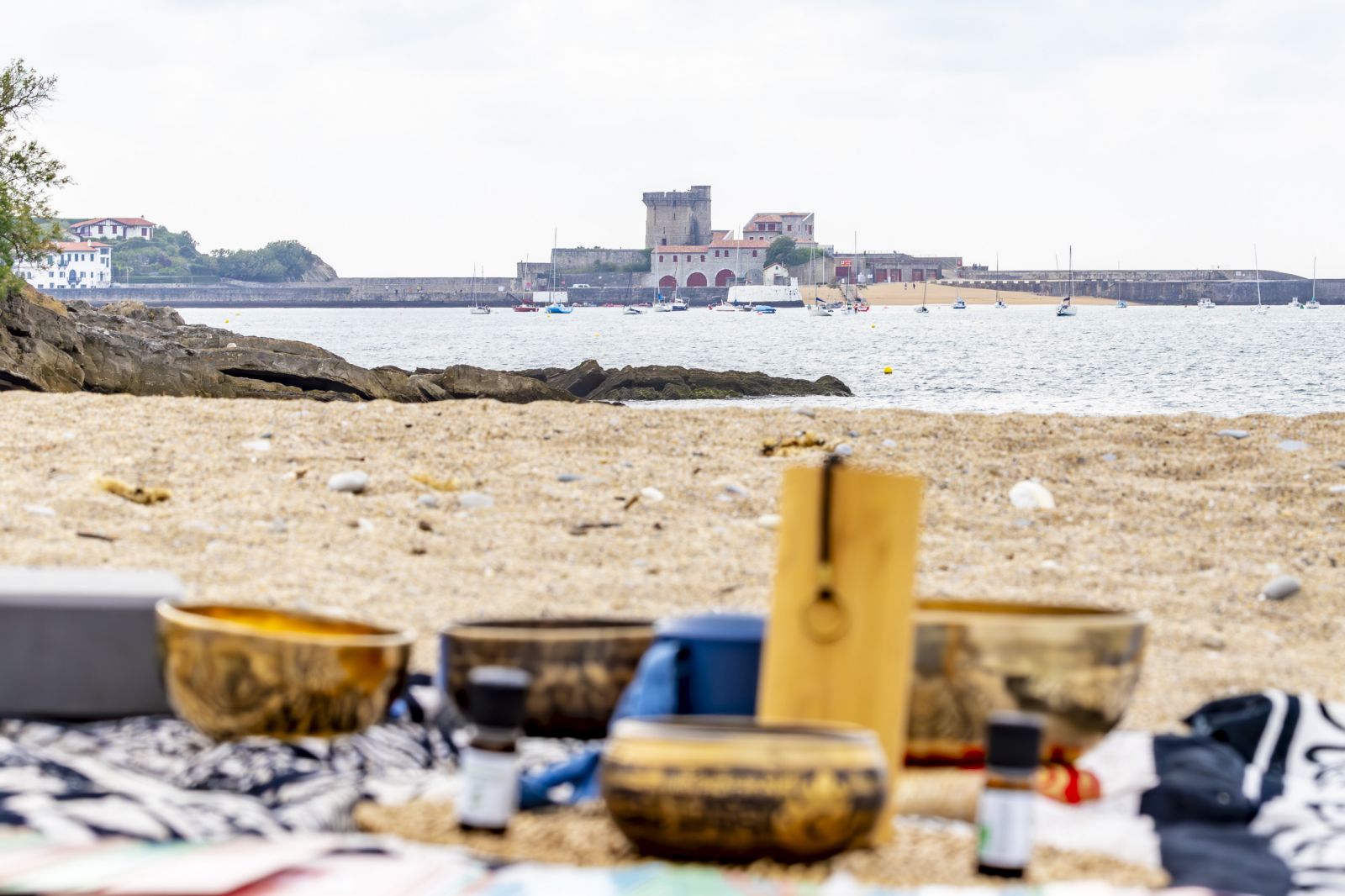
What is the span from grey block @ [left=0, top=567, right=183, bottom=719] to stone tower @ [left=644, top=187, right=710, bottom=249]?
140m

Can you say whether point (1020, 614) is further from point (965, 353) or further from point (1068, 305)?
point (1068, 305)

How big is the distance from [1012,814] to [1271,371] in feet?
151

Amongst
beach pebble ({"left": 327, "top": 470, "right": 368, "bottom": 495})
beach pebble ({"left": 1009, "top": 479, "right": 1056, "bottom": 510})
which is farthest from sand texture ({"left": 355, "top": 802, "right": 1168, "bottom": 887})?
beach pebble ({"left": 1009, "top": 479, "right": 1056, "bottom": 510})

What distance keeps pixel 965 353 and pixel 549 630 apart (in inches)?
2220

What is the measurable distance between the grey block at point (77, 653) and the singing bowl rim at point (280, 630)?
96mm

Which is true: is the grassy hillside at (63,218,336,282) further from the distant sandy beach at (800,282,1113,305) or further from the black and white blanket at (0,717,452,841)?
the black and white blanket at (0,717,452,841)

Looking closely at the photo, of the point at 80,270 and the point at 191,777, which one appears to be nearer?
the point at 191,777

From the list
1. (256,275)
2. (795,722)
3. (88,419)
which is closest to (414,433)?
(88,419)

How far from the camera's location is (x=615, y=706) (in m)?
2.90

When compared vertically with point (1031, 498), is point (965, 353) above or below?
above

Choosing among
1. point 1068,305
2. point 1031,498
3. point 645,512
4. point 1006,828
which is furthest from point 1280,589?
point 1068,305

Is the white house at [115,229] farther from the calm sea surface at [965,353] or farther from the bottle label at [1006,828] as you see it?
the bottle label at [1006,828]

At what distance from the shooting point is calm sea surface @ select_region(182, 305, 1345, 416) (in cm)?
3353

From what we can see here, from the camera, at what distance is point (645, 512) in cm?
640
